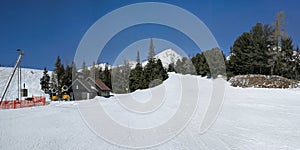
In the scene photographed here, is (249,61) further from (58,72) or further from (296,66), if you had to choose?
(58,72)

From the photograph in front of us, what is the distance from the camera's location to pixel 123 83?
62500mm

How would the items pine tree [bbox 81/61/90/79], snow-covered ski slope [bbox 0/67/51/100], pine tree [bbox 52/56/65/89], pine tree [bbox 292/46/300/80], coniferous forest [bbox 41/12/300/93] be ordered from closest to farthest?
coniferous forest [bbox 41/12/300/93] → pine tree [bbox 292/46/300/80] → pine tree [bbox 52/56/65/89] → snow-covered ski slope [bbox 0/67/51/100] → pine tree [bbox 81/61/90/79]

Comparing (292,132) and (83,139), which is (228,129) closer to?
(292,132)

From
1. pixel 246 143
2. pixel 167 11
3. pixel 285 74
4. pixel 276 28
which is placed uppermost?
pixel 276 28

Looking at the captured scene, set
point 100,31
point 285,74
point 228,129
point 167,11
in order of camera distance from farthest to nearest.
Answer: point 285,74 < point 167,11 < point 100,31 < point 228,129

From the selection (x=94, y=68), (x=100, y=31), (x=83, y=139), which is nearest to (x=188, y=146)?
(x=83, y=139)

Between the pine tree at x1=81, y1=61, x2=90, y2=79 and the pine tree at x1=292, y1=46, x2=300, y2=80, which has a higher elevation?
the pine tree at x1=81, y1=61, x2=90, y2=79

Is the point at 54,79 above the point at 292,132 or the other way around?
above

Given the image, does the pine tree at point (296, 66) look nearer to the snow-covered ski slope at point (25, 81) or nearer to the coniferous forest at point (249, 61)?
the coniferous forest at point (249, 61)

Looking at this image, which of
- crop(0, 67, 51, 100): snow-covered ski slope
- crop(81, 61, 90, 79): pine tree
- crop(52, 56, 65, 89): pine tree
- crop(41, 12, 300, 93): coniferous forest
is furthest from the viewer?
crop(81, 61, 90, 79): pine tree

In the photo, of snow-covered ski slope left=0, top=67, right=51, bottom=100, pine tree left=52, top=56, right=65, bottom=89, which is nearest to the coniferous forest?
pine tree left=52, top=56, right=65, bottom=89

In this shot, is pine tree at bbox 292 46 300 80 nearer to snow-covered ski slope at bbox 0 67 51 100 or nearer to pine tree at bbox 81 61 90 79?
pine tree at bbox 81 61 90 79

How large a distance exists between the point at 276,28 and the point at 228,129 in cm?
3245

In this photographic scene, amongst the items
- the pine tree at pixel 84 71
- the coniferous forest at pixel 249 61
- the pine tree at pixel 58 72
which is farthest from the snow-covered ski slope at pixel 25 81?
the pine tree at pixel 84 71
